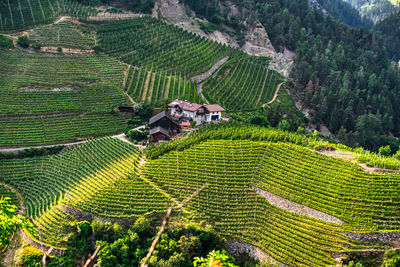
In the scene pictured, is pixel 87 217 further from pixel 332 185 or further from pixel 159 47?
pixel 159 47

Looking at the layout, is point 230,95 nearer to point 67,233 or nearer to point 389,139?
point 389,139

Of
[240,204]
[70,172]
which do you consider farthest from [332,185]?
[70,172]

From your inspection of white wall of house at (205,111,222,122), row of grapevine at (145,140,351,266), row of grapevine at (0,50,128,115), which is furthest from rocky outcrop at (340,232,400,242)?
row of grapevine at (0,50,128,115)

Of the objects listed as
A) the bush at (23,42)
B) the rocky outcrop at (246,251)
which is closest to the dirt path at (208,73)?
the bush at (23,42)

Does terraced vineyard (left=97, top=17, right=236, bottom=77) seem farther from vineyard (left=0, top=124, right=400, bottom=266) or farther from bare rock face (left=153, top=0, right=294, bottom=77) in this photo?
vineyard (left=0, top=124, right=400, bottom=266)

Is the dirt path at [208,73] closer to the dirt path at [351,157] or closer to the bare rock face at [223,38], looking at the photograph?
the bare rock face at [223,38]

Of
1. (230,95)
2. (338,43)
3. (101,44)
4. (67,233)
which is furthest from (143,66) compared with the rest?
Result: (338,43)
